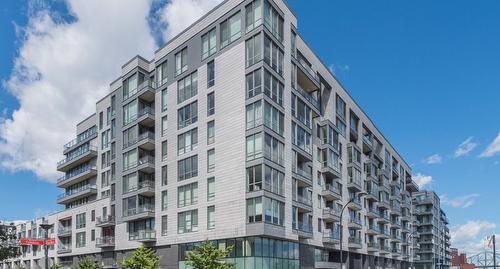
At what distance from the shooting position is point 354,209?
73812mm

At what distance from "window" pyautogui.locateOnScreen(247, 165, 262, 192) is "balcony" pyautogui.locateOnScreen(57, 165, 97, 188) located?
35.4 meters

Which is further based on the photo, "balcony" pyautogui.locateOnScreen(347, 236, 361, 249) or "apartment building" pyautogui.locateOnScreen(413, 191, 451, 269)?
"apartment building" pyautogui.locateOnScreen(413, 191, 451, 269)

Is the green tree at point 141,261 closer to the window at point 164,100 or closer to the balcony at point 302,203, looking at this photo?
the balcony at point 302,203

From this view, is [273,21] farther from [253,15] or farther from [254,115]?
[254,115]

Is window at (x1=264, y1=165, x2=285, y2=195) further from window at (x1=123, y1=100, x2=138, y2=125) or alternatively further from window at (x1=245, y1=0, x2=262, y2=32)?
window at (x1=123, y1=100, x2=138, y2=125)

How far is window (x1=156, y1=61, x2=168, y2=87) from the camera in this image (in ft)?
194

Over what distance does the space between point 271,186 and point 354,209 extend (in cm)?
3047

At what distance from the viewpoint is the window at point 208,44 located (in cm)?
5247

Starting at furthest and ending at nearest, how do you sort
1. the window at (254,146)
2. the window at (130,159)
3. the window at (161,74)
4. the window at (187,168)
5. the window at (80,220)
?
the window at (80,220), the window at (130,159), the window at (161,74), the window at (187,168), the window at (254,146)

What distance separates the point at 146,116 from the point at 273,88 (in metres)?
17.6

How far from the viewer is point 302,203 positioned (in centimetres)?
5297

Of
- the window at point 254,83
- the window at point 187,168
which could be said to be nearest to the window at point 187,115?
the window at point 187,168

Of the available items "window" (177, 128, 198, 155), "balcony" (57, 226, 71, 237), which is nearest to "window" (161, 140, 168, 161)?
"window" (177, 128, 198, 155)

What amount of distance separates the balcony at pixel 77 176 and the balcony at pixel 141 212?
55.1 ft
